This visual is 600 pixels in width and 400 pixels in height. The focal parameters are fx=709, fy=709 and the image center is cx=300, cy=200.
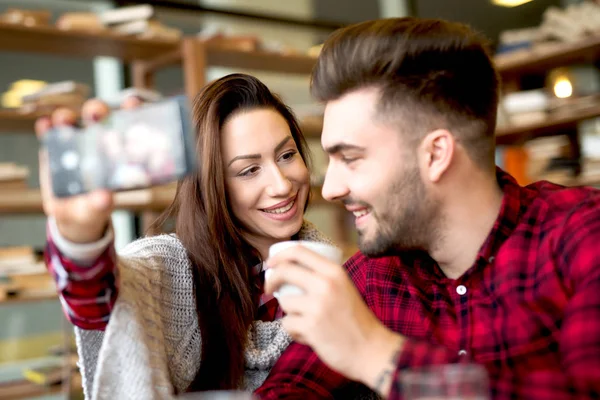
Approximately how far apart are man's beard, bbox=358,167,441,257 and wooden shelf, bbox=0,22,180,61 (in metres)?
2.36

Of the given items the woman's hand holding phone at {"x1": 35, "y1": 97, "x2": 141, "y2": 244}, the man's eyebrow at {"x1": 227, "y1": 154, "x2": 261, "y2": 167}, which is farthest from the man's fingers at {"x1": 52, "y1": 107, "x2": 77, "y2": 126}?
the man's eyebrow at {"x1": 227, "y1": 154, "x2": 261, "y2": 167}

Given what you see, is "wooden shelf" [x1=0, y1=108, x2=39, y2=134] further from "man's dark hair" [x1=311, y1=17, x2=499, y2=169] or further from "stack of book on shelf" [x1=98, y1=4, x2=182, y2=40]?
"man's dark hair" [x1=311, y1=17, x2=499, y2=169]

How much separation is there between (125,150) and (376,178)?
508 mm

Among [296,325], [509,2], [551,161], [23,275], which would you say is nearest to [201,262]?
[296,325]

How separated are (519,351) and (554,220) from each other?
8.9 inches

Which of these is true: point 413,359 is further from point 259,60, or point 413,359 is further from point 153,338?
point 259,60

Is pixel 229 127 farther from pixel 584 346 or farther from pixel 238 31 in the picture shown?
pixel 238 31

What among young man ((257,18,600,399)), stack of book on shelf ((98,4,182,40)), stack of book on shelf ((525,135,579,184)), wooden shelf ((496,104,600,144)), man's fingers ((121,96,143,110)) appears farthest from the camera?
stack of book on shelf ((525,135,579,184))

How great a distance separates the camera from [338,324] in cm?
96

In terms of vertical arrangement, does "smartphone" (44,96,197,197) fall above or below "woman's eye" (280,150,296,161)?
above

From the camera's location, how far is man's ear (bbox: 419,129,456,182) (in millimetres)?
1253

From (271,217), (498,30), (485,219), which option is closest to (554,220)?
(485,219)

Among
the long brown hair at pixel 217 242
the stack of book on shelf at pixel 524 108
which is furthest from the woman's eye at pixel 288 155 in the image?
the stack of book on shelf at pixel 524 108

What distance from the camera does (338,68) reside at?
129cm
